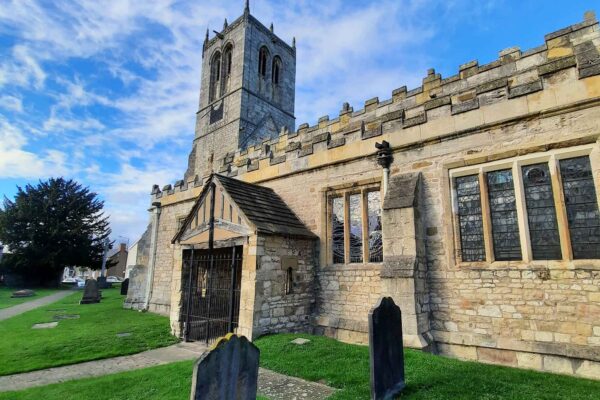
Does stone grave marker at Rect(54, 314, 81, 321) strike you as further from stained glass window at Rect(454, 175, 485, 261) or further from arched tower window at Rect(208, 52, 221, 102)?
arched tower window at Rect(208, 52, 221, 102)

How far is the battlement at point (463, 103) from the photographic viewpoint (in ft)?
21.8

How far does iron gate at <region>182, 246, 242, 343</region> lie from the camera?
31.6 ft

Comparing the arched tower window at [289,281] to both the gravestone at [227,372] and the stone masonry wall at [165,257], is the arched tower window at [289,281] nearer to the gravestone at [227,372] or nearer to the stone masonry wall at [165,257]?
the gravestone at [227,372]

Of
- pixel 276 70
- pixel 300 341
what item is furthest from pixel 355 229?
pixel 276 70

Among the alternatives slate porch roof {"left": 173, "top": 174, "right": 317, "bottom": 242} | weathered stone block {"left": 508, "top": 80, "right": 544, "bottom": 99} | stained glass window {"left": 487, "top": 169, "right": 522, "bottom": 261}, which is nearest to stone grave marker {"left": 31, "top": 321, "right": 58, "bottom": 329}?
slate porch roof {"left": 173, "top": 174, "right": 317, "bottom": 242}

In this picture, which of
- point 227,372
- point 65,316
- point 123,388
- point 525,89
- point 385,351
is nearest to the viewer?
point 227,372

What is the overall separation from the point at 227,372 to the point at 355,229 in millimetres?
6599

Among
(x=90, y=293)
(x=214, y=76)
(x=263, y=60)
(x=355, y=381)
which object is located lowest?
(x=355, y=381)

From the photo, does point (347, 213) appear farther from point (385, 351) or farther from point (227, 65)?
point (227, 65)

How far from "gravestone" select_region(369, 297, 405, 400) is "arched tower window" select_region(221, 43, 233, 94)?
87.5ft

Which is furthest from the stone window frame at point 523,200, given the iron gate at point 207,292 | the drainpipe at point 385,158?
the iron gate at point 207,292

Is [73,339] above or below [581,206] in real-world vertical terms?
below

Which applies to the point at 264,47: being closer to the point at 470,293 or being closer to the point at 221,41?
the point at 221,41

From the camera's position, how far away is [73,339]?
887 centimetres
